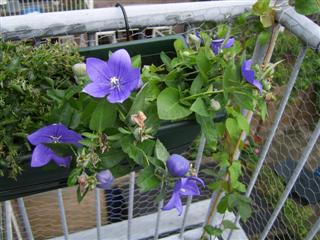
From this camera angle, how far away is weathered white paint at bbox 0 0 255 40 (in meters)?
0.66

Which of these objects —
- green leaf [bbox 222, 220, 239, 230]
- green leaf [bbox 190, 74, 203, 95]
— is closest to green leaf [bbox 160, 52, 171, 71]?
green leaf [bbox 190, 74, 203, 95]

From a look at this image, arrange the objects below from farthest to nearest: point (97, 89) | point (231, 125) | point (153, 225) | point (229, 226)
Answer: point (153, 225) → point (229, 226) → point (231, 125) → point (97, 89)

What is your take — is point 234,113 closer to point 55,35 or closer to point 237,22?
point 237,22

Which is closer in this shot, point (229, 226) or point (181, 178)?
point (181, 178)

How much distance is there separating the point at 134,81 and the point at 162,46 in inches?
7.9

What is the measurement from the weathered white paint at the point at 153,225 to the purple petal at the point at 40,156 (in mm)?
676

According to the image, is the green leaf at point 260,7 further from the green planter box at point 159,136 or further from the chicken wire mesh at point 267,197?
the chicken wire mesh at point 267,197

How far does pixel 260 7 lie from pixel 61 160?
0.49m

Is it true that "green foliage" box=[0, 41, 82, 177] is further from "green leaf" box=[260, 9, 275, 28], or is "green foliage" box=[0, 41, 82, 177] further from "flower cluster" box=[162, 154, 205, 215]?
"green leaf" box=[260, 9, 275, 28]

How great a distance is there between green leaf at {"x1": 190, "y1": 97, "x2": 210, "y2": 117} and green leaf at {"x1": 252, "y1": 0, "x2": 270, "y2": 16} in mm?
290

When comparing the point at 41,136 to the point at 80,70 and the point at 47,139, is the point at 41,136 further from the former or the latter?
the point at 80,70

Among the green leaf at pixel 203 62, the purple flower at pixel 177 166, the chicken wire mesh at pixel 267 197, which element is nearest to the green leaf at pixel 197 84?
the green leaf at pixel 203 62

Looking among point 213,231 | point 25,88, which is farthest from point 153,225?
point 25,88

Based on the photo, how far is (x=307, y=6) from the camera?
0.69 metres
